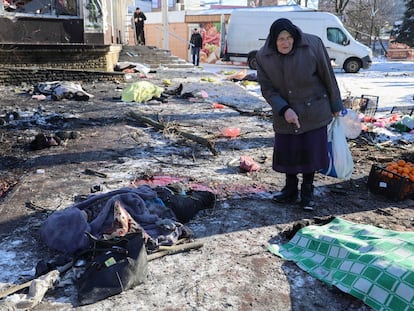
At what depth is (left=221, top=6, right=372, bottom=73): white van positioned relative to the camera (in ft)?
74.0

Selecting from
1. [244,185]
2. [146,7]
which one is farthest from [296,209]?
[146,7]

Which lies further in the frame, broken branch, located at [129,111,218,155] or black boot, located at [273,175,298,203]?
broken branch, located at [129,111,218,155]

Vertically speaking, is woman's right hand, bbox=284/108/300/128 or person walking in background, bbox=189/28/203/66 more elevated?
person walking in background, bbox=189/28/203/66

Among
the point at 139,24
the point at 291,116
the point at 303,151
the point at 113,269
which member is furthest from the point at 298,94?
the point at 139,24

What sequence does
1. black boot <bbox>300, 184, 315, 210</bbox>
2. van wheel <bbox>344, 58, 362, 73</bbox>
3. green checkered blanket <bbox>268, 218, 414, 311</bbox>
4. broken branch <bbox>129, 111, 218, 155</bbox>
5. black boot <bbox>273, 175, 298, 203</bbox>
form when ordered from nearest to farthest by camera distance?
1. green checkered blanket <bbox>268, 218, 414, 311</bbox>
2. black boot <bbox>300, 184, 315, 210</bbox>
3. black boot <bbox>273, 175, 298, 203</bbox>
4. broken branch <bbox>129, 111, 218, 155</bbox>
5. van wheel <bbox>344, 58, 362, 73</bbox>

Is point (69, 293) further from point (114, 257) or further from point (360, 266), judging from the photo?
point (360, 266)

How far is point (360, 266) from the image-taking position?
9.05 ft

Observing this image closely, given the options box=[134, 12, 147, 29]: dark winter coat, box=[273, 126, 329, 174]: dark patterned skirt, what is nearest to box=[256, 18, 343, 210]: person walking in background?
box=[273, 126, 329, 174]: dark patterned skirt

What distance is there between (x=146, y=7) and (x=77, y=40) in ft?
132

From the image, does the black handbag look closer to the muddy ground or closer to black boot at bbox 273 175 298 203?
the muddy ground

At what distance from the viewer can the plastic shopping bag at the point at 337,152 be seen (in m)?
4.27

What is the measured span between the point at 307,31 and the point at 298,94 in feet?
67.8

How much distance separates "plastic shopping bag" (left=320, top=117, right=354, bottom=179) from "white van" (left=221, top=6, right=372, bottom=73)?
60.2 ft

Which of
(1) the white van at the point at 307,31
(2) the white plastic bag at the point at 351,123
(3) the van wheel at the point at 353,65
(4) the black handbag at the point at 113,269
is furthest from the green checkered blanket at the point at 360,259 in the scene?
(3) the van wheel at the point at 353,65
